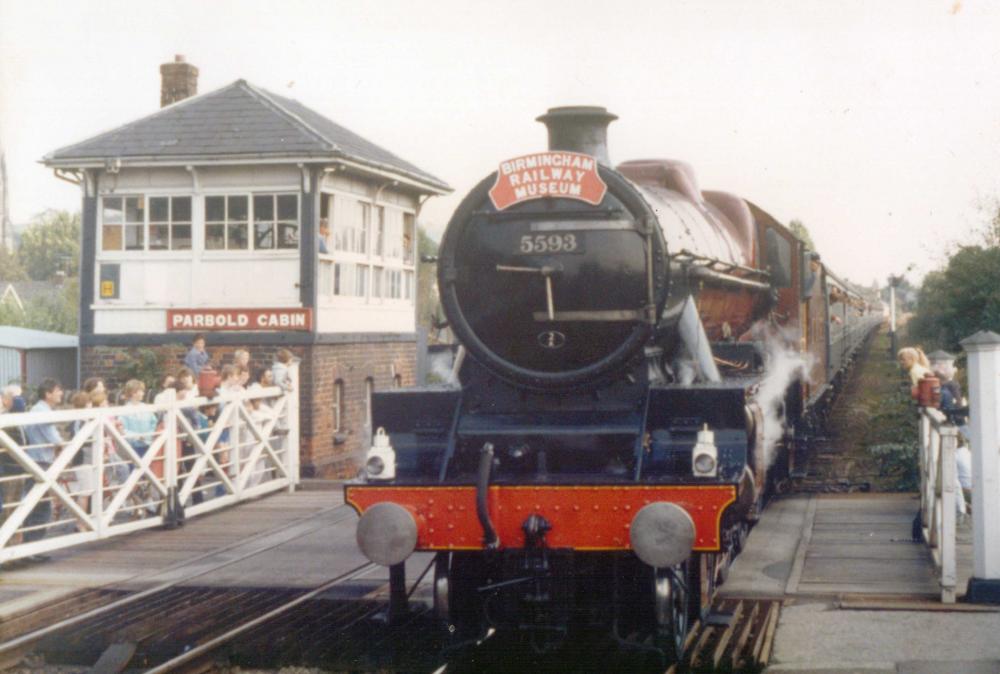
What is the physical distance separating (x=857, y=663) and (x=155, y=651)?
373 centimetres

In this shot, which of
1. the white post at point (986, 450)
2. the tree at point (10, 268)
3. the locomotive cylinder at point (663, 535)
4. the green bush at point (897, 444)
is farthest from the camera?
the tree at point (10, 268)

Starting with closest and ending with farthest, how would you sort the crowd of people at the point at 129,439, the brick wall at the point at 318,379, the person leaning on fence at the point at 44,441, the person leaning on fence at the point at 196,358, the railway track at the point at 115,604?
1. the railway track at the point at 115,604
2. the person leaning on fence at the point at 44,441
3. the crowd of people at the point at 129,439
4. the person leaning on fence at the point at 196,358
5. the brick wall at the point at 318,379

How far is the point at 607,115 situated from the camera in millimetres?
7383

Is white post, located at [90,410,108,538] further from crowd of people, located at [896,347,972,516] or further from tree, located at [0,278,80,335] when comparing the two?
tree, located at [0,278,80,335]

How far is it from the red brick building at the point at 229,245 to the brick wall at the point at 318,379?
25mm

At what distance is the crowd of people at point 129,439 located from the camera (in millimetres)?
10062

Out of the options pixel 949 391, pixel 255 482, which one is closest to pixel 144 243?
pixel 255 482

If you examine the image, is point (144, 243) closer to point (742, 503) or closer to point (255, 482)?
point (255, 482)

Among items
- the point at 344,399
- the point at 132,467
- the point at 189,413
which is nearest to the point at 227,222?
the point at 344,399

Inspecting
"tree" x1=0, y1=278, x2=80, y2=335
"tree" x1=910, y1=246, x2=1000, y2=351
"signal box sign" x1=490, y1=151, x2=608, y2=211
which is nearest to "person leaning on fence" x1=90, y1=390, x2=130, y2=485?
"signal box sign" x1=490, y1=151, x2=608, y2=211

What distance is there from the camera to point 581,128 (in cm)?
734

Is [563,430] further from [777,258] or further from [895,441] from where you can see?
[895,441]

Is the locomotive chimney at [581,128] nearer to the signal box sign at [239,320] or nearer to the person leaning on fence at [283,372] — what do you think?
the person leaning on fence at [283,372]

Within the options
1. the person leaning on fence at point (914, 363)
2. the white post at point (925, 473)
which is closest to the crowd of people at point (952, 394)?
the person leaning on fence at point (914, 363)
